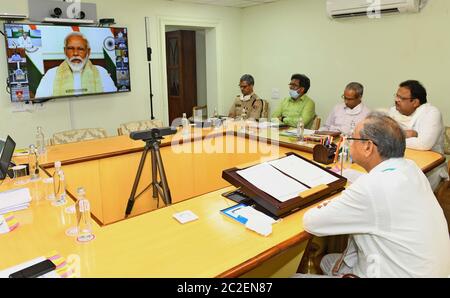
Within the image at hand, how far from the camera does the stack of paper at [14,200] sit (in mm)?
1777

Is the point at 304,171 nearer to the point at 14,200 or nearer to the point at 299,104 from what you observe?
the point at 14,200

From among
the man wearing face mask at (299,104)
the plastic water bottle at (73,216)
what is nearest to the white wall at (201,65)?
the man wearing face mask at (299,104)

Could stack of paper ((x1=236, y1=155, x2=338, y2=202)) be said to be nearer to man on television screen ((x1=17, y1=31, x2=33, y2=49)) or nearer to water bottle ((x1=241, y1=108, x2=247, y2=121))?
water bottle ((x1=241, y1=108, x2=247, y2=121))

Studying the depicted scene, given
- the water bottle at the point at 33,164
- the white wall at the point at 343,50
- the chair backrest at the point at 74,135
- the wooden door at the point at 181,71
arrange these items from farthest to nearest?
the wooden door at the point at 181,71 → the white wall at the point at 343,50 → the chair backrest at the point at 74,135 → the water bottle at the point at 33,164

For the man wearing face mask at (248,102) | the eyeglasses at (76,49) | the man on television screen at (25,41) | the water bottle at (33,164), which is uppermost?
the man on television screen at (25,41)

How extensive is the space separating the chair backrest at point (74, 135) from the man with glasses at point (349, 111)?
244cm

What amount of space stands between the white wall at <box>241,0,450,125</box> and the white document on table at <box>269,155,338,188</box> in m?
2.76

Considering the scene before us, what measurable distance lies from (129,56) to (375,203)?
4.09 metres

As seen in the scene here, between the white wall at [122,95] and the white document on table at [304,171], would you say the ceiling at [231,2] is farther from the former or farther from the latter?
the white document on table at [304,171]

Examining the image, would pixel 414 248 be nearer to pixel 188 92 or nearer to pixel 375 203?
pixel 375 203

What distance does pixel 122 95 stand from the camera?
4777 mm

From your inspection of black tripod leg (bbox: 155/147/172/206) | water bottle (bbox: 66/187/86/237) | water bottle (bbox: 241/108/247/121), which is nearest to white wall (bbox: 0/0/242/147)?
water bottle (bbox: 241/108/247/121)

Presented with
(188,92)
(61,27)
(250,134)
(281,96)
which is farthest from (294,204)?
(188,92)

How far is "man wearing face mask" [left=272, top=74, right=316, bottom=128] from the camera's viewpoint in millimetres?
4516
